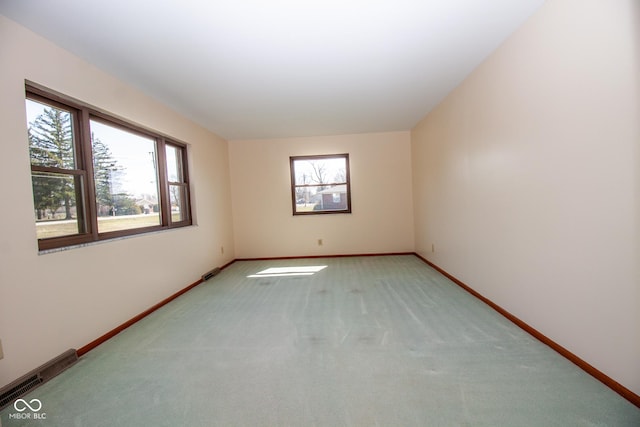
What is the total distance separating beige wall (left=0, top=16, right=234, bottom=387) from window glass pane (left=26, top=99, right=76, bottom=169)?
0.57ft

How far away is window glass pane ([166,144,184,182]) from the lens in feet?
11.7

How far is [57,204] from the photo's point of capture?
2035 mm

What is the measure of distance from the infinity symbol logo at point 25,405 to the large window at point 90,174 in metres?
0.97

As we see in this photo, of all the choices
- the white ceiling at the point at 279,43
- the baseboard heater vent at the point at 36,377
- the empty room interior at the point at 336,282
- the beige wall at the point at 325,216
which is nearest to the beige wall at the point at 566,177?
the empty room interior at the point at 336,282

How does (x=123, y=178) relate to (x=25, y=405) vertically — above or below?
above

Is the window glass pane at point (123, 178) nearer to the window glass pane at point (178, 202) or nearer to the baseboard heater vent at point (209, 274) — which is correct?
the window glass pane at point (178, 202)

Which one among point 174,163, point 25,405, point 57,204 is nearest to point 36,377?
point 25,405

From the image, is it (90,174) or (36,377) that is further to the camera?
(90,174)

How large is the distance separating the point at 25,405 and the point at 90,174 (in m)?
1.67

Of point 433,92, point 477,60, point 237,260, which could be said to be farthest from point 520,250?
point 237,260

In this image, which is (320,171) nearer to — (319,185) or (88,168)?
(319,185)

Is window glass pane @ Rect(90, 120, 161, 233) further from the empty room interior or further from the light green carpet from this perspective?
the light green carpet

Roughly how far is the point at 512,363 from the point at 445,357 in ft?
1.32

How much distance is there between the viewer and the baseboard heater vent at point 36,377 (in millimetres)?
1513
